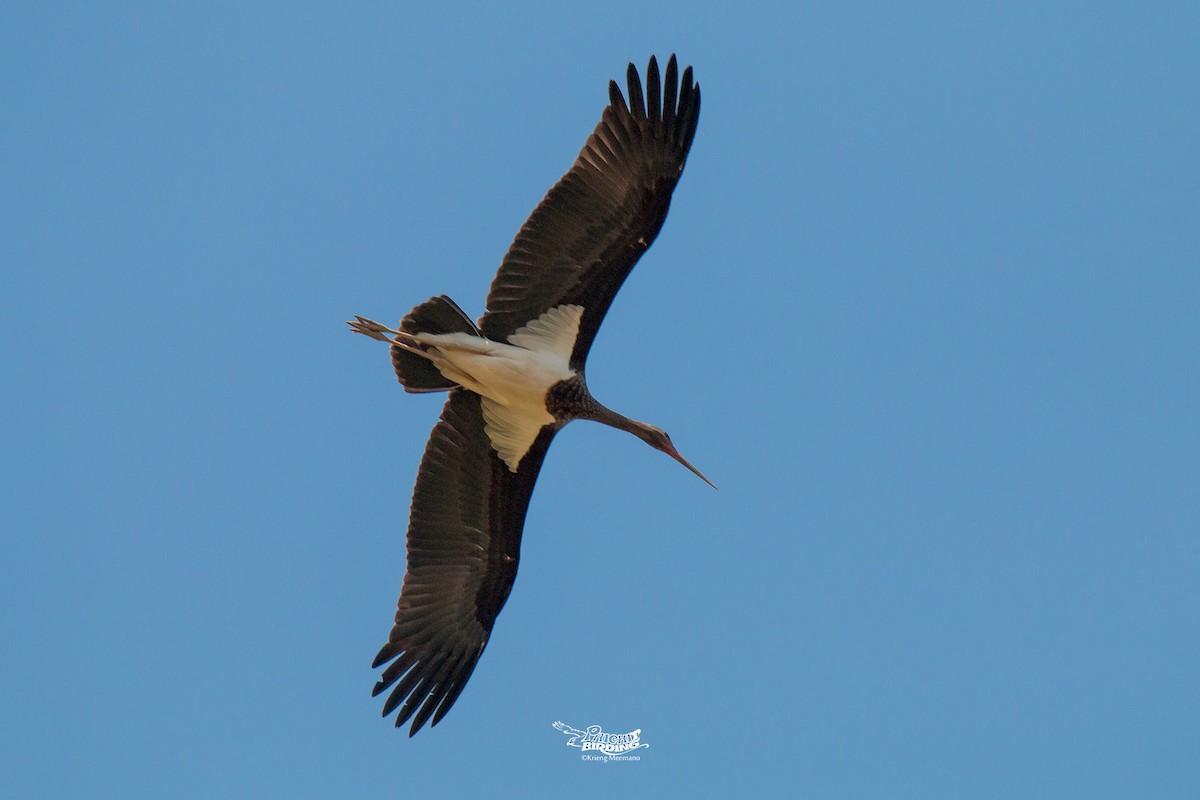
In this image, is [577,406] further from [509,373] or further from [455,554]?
[455,554]

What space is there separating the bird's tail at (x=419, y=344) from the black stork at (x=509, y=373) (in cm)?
1

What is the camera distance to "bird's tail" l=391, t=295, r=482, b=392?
478 inches

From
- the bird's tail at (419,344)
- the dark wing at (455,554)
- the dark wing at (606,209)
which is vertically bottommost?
the dark wing at (455,554)

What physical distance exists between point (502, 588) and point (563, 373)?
2.11m

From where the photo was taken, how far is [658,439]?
13.4 m

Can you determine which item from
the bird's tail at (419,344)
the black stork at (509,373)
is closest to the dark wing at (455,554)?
the black stork at (509,373)

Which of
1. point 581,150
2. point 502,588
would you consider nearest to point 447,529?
point 502,588

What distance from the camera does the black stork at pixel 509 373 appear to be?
11984 mm

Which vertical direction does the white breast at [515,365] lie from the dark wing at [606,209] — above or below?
below

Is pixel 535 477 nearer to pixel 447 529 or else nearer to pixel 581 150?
pixel 447 529

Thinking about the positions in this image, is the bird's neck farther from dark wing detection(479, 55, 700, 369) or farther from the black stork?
dark wing detection(479, 55, 700, 369)

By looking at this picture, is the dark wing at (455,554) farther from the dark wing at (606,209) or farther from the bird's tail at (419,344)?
the dark wing at (606,209)

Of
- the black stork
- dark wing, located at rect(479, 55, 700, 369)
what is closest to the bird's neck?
the black stork

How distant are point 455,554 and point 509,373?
1.87 metres
